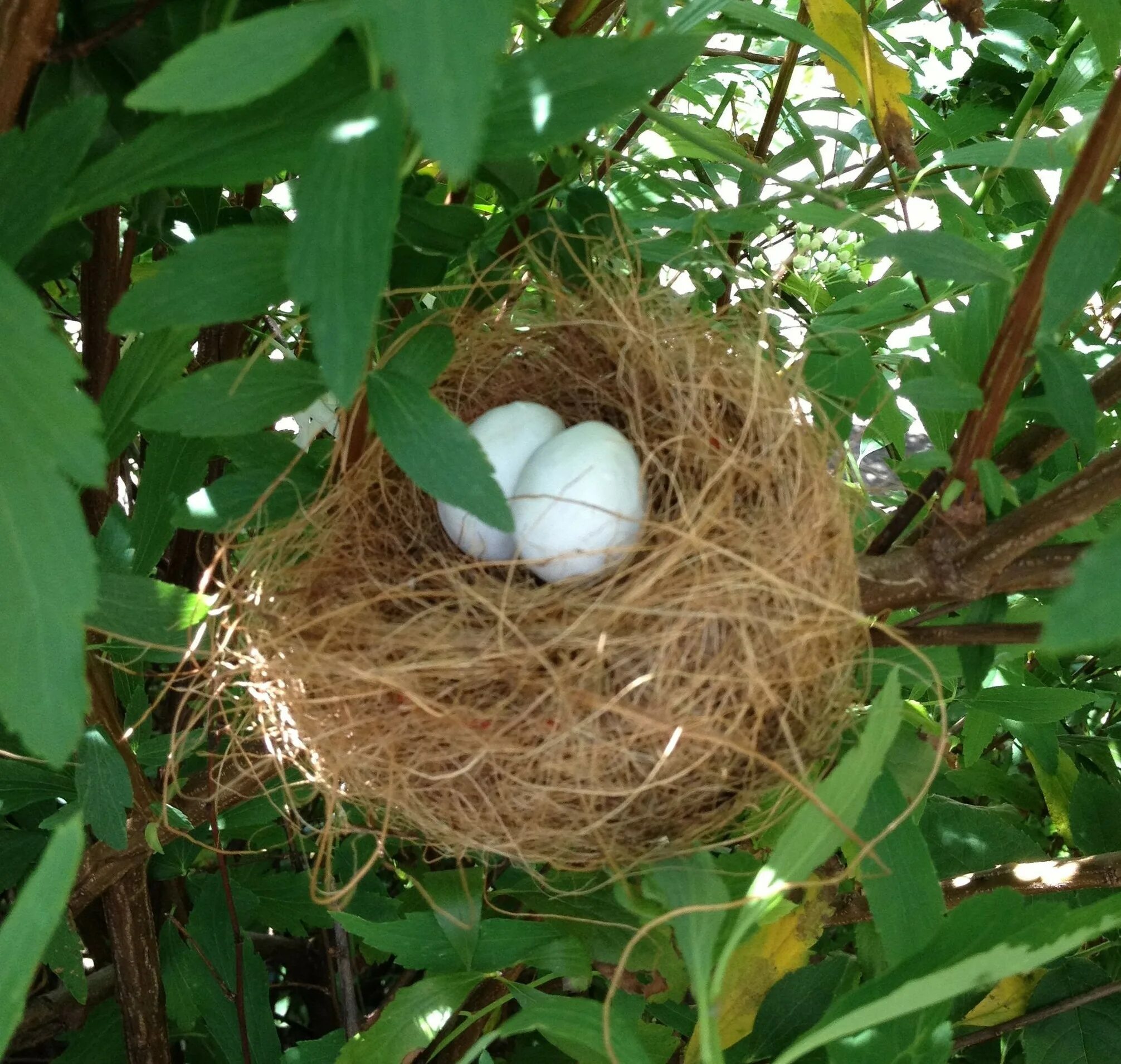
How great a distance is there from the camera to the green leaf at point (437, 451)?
17.4 inches

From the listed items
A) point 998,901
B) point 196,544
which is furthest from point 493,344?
point 998,901

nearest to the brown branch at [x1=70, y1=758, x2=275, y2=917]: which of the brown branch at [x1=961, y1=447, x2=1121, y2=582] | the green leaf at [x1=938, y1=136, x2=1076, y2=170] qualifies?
the brown branch at [x1=961, y1=447, x2=1121, y2=582]

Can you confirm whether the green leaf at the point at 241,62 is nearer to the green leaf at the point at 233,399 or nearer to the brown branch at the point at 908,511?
the green leaf at the point at 233,399

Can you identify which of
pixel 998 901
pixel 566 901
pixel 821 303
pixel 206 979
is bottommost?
pixel 206 979

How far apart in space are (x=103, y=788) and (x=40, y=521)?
30 cm

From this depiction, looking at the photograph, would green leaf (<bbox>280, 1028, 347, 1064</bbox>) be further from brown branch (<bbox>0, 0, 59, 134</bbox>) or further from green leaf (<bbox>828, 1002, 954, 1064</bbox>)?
brown branch (<bbox>0, 0, 59, 134</bbox>)

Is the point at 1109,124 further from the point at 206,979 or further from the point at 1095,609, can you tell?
the point at 206,979

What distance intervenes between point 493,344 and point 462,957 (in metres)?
0.36

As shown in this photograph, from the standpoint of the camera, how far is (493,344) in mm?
683

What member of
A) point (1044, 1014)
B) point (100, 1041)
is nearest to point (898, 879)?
point (1044, 1014)

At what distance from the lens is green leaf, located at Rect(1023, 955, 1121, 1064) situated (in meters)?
0.75

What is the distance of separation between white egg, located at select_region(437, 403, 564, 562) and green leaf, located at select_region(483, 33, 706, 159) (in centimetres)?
26

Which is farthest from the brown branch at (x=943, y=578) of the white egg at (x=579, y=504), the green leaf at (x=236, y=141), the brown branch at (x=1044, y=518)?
the green leaf at (x=236, y=141)

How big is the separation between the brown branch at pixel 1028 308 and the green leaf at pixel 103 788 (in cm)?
47
